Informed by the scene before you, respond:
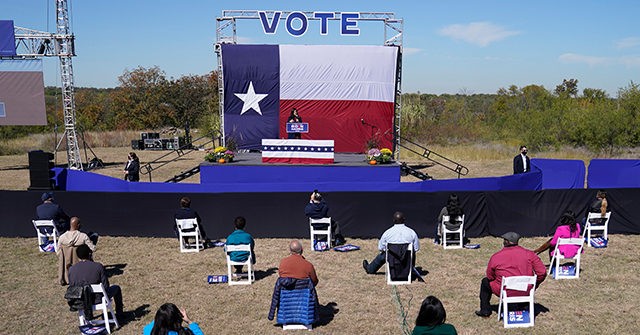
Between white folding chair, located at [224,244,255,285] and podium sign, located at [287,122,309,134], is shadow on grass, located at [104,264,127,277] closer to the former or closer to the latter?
white folding chair, located at [224,244,255,285]

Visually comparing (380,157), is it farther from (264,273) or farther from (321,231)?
(264,273)

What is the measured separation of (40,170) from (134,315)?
35.4ft

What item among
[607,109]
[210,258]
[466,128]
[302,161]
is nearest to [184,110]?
[466,128]

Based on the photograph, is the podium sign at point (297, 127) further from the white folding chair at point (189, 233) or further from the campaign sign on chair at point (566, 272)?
the campaign sign on chair at point (566, 272)

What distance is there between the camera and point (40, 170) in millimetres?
17219

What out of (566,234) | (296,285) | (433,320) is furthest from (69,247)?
(566,234)

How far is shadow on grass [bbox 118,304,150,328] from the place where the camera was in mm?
8305

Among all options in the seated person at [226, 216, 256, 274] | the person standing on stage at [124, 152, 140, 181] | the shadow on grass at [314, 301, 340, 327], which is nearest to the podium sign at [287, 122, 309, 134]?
the person standing on stage at [124, 152, 140, 181]

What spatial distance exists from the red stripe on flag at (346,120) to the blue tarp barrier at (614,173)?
918 cm

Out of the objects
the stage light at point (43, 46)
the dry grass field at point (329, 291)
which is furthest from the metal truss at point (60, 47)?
the dry grass field at point (329, 291)

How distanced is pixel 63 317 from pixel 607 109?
3384 cm

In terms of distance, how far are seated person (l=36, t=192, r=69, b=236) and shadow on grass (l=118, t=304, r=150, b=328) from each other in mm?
4297

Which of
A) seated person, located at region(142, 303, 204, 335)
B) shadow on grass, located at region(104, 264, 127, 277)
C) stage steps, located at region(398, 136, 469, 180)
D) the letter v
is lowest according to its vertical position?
shadow on grass, located at region(104, 264, 127, 277)

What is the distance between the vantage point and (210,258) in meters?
11.7
